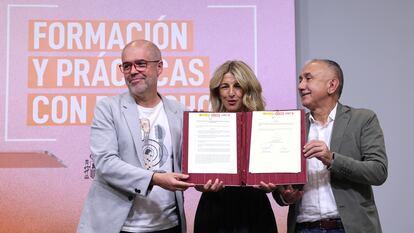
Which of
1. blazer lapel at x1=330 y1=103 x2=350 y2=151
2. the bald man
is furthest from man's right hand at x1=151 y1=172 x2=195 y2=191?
blazer lapel at x1=330 y1=103 x2=350 y2=151

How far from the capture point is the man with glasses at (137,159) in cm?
216

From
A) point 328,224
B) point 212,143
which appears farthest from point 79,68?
point 328,224

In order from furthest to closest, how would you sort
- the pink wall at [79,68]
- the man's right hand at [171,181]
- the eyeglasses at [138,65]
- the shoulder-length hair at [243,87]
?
1. the pink wall at [79,68]
2. the shoulder-length hair at [243,87]
3. the eyeglasses at [138,65]
4. the man's right hand at [171,181]

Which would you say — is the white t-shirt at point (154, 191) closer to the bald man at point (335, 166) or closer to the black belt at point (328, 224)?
the bald man at point (335, 166)

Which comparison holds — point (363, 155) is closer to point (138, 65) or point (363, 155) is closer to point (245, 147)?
point (245, 147)

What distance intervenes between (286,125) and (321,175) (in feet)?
1.09

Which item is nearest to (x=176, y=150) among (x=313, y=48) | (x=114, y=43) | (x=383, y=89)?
(x=114, y=43)

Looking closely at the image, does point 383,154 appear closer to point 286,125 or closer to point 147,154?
point 286,125

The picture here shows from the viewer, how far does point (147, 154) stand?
7.52 feet

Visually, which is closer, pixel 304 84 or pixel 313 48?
pixel 304 84

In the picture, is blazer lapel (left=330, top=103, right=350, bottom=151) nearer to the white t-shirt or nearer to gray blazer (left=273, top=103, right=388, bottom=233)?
gray blazer (left=273, top=103, right=388, bottom=233)

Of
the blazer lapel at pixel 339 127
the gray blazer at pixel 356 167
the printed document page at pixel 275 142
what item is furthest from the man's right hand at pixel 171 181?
the blazer lapel at pixel 339 127

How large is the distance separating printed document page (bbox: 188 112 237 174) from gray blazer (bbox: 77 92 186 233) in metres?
0.17

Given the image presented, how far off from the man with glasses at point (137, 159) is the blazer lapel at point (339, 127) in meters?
0.70
